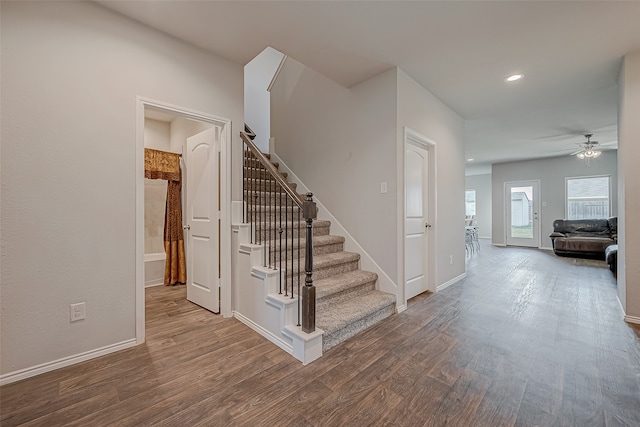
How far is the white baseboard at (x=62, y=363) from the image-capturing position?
1.70m

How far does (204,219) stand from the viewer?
9.76ft

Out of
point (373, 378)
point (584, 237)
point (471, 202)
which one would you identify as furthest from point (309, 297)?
point (471, 202)

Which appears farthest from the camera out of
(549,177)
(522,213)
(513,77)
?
(522,213)

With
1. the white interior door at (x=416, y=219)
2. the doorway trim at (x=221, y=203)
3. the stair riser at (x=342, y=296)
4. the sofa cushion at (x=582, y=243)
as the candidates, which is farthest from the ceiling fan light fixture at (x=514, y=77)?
the sofa cushion at (x=582, y=243)

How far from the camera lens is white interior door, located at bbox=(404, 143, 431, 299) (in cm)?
324

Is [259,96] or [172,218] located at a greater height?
[259,96]

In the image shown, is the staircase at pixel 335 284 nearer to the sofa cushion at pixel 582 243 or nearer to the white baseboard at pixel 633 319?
the white baseboard at pixel 633 319

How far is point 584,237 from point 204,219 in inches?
330

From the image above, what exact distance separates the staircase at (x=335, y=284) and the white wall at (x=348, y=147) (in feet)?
0.95

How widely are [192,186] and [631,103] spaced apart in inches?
188

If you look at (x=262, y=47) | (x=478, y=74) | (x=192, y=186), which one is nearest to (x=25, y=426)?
(x=192, y=186)

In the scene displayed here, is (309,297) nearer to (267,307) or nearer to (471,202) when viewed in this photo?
(267,307)

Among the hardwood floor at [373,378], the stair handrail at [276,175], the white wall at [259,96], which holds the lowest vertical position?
the hardwood floor at [373,378]

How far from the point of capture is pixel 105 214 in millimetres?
2053
